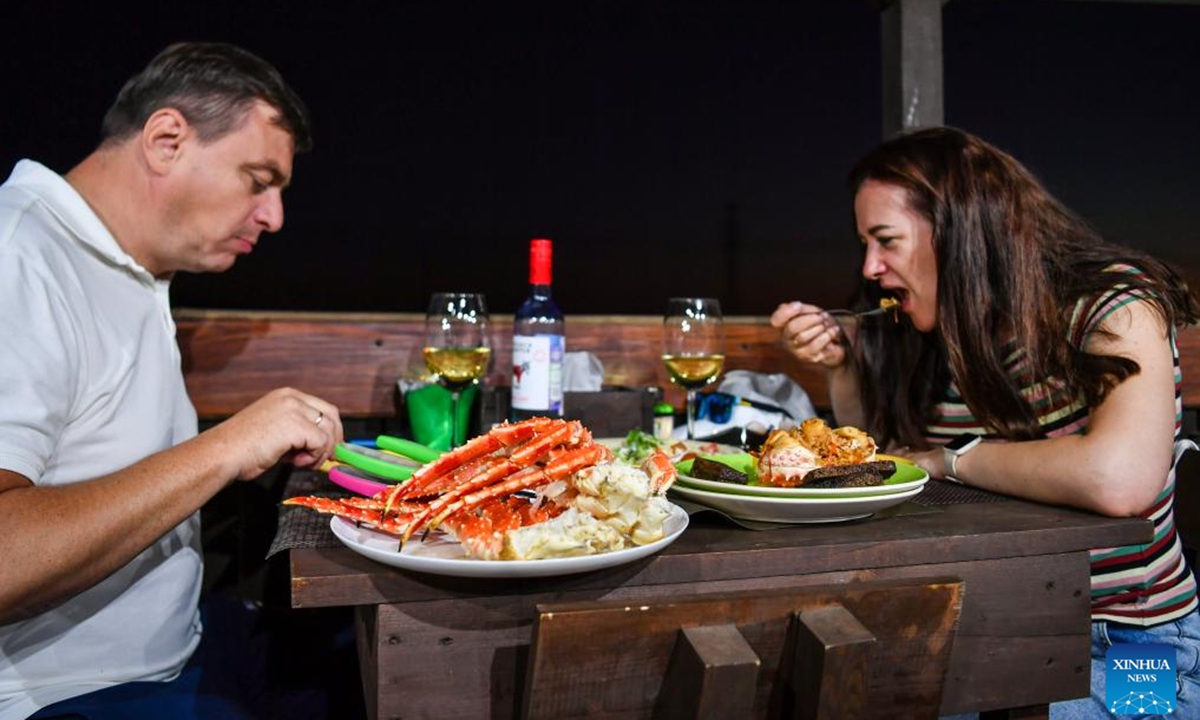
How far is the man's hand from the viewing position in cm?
114

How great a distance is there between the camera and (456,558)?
814mm

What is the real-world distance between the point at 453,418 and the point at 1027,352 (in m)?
1.12

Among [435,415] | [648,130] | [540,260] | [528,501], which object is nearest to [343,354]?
[435,415]

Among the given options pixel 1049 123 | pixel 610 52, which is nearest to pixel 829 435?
pixel 610 52

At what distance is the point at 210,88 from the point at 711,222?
4.87 meters

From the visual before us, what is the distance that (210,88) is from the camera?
1.54 meters

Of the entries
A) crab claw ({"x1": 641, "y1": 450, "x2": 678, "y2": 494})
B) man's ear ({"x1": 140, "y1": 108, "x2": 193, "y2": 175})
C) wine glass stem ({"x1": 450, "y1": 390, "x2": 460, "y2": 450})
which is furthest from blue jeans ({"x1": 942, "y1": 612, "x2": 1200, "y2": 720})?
man's ear ({"x1": 140, "y1": 108, "x2": 193, "y2": 175})

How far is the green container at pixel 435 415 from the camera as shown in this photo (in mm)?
1728

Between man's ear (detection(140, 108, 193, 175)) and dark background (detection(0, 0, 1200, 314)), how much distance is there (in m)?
3.86

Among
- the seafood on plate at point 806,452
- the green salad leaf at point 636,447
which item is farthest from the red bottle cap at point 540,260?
the seafood on plate at point 806,452

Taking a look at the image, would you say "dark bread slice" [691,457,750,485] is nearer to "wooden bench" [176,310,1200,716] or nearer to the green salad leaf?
the green salad leaf

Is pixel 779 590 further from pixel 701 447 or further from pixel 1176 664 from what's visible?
pixel 1176 664

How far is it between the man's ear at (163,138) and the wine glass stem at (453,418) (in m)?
0.69
